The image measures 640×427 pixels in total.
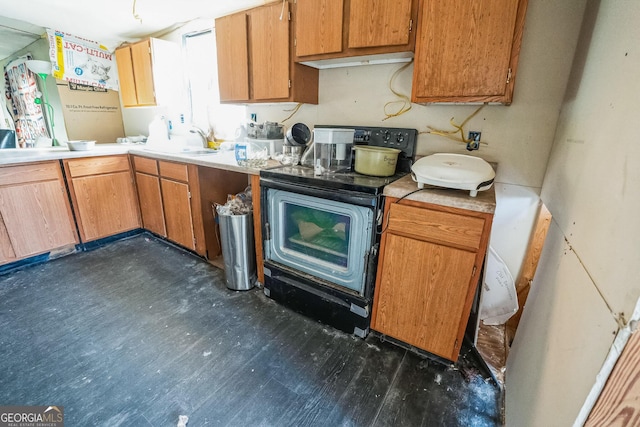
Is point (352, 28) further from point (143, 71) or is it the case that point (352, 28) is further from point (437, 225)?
point (143, 71)

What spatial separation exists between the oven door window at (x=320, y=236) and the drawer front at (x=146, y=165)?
1.46m

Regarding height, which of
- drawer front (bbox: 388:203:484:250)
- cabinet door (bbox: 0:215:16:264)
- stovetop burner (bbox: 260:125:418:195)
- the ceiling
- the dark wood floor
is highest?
the ceiling

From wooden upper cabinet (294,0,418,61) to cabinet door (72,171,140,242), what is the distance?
86.9 inches

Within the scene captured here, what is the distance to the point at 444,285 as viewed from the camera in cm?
130

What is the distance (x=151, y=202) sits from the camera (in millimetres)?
2723

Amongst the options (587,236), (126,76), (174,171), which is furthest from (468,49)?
(126,76)

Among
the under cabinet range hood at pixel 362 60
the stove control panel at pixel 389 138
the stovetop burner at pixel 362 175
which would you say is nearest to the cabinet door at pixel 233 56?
the under cabinet range hood at pixel 362 60

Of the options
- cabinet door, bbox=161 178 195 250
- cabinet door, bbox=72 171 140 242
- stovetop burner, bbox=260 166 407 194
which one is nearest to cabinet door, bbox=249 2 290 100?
stovetop burner, bbox=260 166 407 194

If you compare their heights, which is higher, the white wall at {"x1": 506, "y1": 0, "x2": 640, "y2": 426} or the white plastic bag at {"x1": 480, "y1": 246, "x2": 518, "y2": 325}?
the white wall at {"x1": 506, "y1": 0, "x2": 640, "y2": 426}

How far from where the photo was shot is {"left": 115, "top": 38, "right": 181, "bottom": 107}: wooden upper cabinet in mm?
2832

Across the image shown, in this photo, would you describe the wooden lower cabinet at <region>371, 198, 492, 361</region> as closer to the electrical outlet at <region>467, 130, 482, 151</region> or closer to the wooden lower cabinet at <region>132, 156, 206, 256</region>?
the electrical outlet at <region>467, 130, 482, 151</region>

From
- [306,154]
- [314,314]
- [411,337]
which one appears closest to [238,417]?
[314,314]

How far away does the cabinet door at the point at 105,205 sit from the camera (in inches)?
98.3

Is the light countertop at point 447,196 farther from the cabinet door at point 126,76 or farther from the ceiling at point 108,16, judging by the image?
the cabinet door at point 126,76
